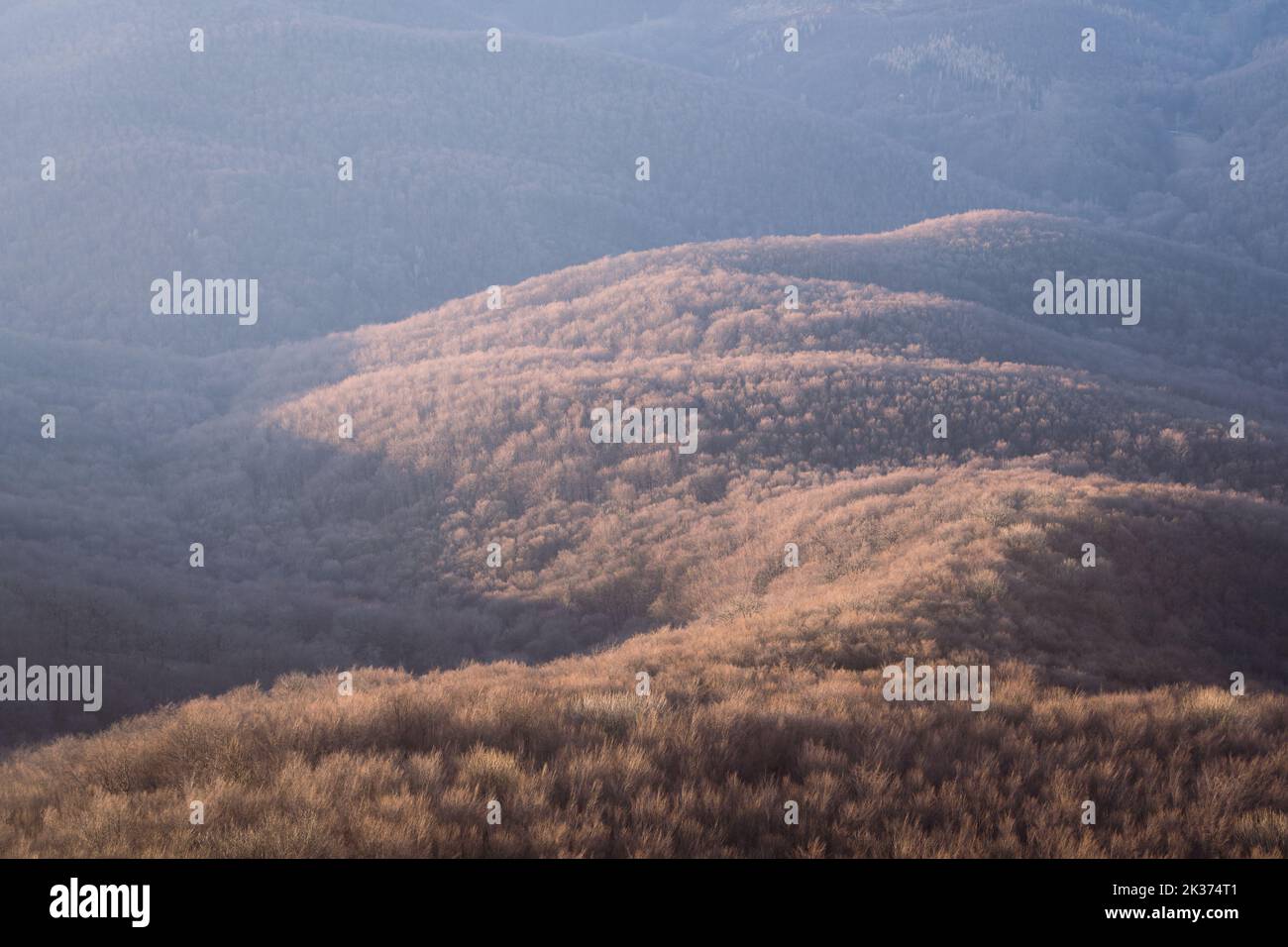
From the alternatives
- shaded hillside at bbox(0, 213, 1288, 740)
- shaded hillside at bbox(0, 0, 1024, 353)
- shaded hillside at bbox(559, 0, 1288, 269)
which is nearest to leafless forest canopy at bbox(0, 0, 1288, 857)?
shaded hillside at bbox(0, 213, 1288, 740)

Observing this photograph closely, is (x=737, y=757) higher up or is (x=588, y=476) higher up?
(x=588, y=476)

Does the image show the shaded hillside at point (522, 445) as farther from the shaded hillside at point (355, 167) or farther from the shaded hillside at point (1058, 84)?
the shaded hillside at point (1058, 84)

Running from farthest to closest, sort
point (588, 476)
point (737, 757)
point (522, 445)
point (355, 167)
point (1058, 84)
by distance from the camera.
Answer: point (1058, 84), point (355, 167), point (522, 445), point (588, 476), point (737, 757)

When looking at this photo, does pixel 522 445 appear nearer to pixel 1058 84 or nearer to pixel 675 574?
pixel 675 574

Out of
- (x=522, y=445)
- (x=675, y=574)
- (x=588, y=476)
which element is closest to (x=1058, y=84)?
(x=522, y=445)

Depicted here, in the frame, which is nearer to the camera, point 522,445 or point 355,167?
point 522,445
